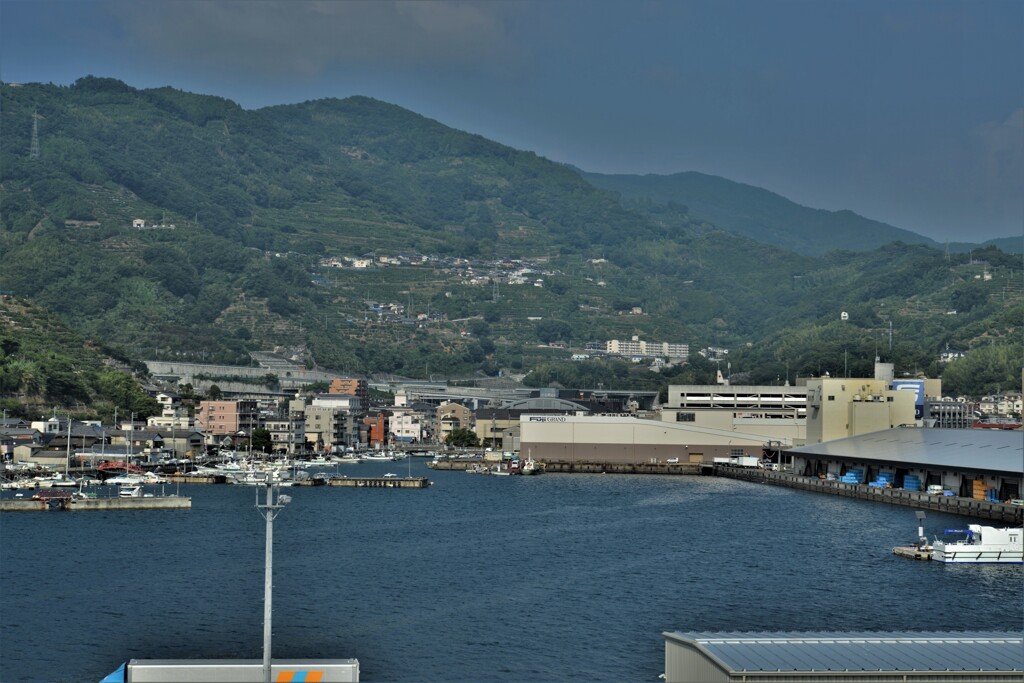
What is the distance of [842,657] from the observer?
16.1 metres

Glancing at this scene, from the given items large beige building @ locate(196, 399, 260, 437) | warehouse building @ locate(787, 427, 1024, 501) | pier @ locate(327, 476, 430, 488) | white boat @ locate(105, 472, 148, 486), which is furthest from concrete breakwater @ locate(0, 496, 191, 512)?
large beige building @ locate(196, 399, 260, 437)

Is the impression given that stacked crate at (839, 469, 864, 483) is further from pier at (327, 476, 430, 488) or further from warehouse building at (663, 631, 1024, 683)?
warehouse building at (663, 631, 1024, 683)

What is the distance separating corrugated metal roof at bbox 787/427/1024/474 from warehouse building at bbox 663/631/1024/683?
35471 millimetres

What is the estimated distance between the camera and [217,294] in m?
182

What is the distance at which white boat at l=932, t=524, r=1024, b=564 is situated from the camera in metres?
38.0

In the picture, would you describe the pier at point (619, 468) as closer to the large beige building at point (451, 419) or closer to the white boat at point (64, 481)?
the white boat at point (64, 481)

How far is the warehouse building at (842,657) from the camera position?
51.1ft

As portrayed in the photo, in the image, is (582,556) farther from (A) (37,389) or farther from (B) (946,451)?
(A) (37,389)

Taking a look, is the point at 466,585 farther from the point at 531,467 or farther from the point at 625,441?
the point at 625,441

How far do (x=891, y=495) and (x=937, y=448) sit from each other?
11.7 ft

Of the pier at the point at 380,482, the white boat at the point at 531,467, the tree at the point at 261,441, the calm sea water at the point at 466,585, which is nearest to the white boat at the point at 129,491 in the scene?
the calm sea water at the point at 466,585

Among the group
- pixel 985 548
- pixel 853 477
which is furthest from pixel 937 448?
pixel 985 548

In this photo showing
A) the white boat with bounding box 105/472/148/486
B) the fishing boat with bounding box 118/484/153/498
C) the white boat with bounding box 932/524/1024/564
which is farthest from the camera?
the white boat with bounding box 105/472/148/486

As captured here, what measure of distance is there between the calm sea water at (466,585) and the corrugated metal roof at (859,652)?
7011mm
